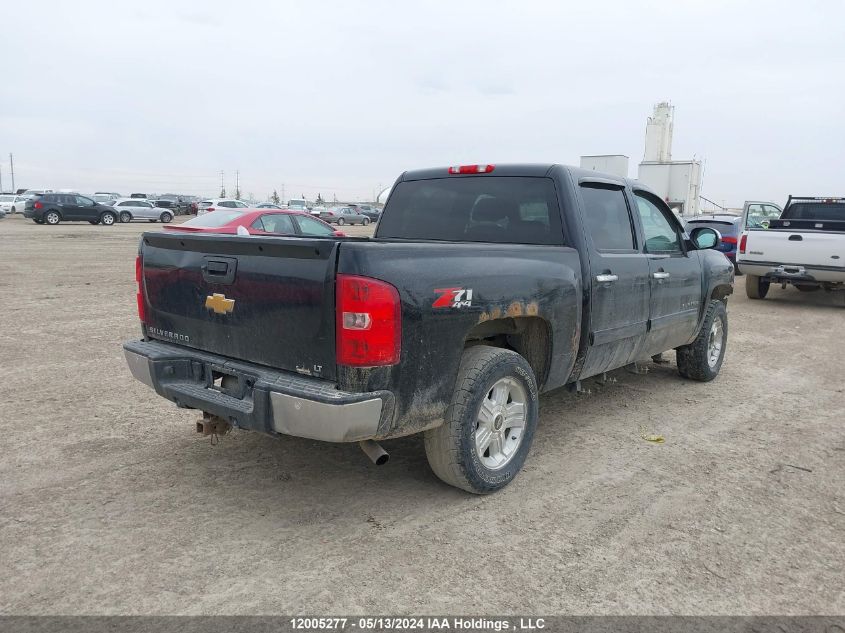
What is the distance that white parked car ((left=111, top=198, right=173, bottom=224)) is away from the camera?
132 ft

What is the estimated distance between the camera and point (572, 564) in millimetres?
3061

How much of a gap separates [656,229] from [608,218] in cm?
89

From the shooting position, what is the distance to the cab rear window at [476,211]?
174 inches

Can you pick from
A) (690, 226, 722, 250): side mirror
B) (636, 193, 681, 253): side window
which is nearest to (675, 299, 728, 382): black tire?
(690, 226, 722, 250): side mirror

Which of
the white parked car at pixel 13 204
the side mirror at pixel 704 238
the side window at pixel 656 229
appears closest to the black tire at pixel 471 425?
the side window at pixel 656 229

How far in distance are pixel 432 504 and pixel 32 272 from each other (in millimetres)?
13398

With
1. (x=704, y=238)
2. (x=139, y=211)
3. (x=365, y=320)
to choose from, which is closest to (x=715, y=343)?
(x=704, y=238)

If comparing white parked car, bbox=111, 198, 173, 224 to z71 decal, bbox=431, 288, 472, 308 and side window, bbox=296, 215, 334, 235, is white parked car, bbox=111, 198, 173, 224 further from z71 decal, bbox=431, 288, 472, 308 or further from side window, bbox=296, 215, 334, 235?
z71 decal, bbox=431, 288, 472, 308

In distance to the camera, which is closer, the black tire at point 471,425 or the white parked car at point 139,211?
the black tire at point 471,425

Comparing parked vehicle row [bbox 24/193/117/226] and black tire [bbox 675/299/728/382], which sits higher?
parked vehicle row [bbox 24/193/117/226]

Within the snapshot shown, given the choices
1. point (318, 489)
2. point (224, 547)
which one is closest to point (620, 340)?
point (318, 489)

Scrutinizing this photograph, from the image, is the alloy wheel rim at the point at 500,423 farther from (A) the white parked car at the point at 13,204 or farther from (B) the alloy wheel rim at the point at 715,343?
(A) the white parked car at the point at 13,204

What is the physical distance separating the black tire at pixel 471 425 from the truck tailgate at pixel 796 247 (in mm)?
9489

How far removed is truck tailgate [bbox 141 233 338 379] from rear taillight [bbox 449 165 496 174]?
1.99 meters
